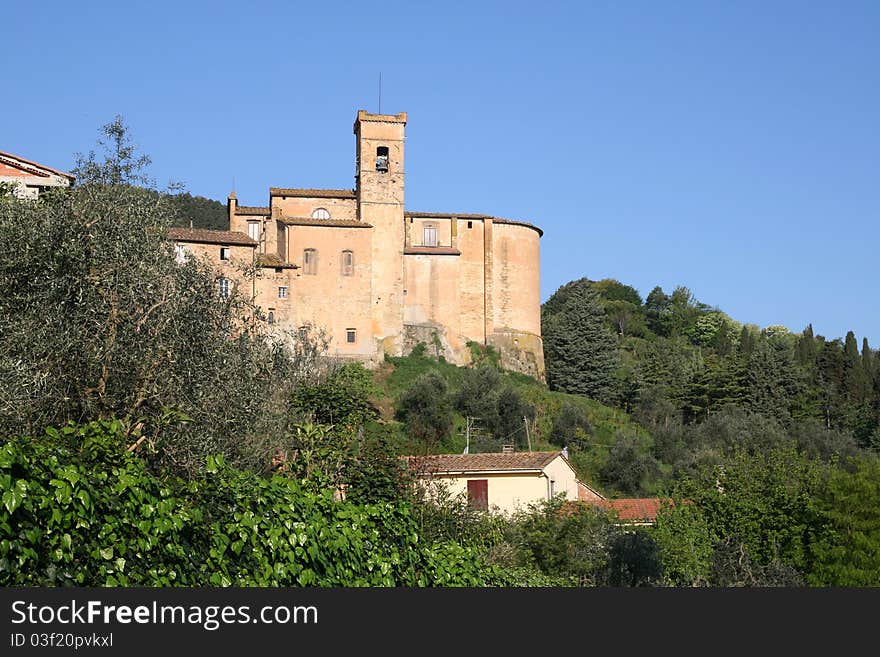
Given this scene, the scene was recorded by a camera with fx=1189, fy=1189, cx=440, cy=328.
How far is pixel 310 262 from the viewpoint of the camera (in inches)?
2114

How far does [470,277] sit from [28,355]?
46.9m

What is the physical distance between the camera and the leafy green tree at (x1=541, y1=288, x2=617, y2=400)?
2506 inches

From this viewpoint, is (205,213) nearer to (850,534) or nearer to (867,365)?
(867,365)

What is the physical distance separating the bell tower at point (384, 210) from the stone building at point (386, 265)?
48mm

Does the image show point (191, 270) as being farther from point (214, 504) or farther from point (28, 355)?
point (214, 504)

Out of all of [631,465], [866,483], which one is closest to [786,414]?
[631,465]

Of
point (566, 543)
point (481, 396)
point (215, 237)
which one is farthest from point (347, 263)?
point (566, 543)

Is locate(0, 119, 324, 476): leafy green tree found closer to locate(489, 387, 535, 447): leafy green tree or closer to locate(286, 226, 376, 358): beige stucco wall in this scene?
locate(489, 387, 535, 447): leafy green tree

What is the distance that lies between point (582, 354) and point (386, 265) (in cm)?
1416

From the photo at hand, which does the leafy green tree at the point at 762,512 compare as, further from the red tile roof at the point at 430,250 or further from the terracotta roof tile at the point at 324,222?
the red tile roof at the point at 430,250

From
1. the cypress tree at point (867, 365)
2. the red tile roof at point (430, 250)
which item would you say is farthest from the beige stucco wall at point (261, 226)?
the cypress tree at point (867, 365)

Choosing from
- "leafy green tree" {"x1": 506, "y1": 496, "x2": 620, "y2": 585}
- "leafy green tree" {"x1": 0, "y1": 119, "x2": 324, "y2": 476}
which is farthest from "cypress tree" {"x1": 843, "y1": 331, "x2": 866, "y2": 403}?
"leafy green tree" {"x1": 0, "y1": 119, "x2": 324, "y2": 476}

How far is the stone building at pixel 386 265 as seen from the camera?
175ft

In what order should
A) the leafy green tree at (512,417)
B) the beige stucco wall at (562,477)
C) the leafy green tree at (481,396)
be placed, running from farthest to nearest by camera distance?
1. the leafy green tree at (481,396)
2. the leafy green tree at (512,417)
3. the beige stucco wall at (562,477)
